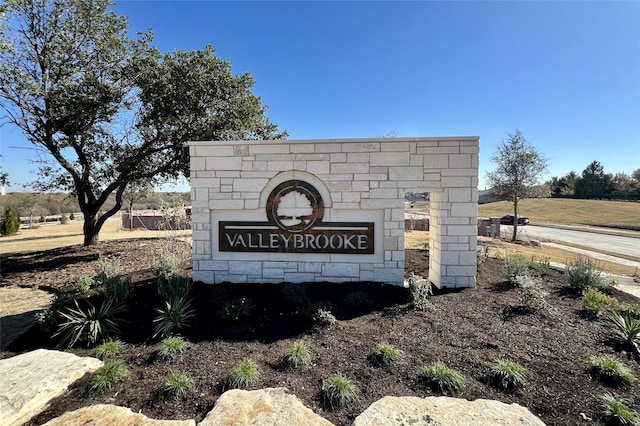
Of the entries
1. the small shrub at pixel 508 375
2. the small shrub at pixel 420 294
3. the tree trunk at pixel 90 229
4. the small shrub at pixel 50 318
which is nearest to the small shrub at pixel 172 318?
the small shrub at pixel 50 318

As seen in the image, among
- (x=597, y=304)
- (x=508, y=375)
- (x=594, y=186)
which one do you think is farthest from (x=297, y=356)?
(x=594, y=186)

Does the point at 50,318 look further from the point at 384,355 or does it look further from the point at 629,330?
the point at 629,330

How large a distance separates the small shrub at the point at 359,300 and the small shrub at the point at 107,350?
3.24m

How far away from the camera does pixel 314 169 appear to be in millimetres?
5660

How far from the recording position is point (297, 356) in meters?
3.43

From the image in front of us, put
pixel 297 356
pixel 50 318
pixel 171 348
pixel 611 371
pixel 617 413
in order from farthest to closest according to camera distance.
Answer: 1. pixel 50 318
2. pixel 171 348
3. pixel 297 356
4. pixel 611 371
5. pixel 617 413

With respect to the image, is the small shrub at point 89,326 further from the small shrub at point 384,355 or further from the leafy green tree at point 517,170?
the leafy green tree at point 517,170

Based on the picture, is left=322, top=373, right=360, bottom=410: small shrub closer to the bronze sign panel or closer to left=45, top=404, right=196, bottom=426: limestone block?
left=45, top=404, right=196, bottom=426: limestone block

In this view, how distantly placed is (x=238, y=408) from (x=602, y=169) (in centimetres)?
7152

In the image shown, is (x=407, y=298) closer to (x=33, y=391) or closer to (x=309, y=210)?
(x=309, y=210)

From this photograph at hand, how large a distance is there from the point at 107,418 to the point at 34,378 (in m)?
1.23

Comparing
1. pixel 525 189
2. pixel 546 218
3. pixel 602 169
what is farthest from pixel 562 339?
pixel 602 169

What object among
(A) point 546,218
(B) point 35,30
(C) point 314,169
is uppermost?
(B) point 35,30

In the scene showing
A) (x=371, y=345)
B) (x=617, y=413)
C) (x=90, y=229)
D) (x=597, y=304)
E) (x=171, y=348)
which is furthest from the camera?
(x=90, y=229)
